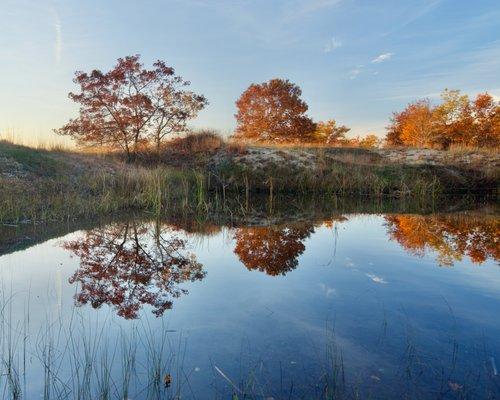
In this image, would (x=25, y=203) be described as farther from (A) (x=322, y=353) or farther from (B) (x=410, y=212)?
(B) (x=410, y=212)

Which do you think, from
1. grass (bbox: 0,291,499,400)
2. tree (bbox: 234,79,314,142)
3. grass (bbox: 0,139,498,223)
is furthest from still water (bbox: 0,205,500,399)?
tree (bbox: 234,79,314,142)

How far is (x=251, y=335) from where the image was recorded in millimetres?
3197

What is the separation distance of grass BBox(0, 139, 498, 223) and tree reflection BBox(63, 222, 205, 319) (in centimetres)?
281

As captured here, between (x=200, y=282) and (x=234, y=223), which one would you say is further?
(x=234, y=223)

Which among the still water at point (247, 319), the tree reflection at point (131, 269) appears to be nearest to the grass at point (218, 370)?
the still water at point (247, 319)

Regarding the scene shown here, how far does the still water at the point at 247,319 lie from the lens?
251 cm

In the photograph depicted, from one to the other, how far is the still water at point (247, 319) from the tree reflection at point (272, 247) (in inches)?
1.9

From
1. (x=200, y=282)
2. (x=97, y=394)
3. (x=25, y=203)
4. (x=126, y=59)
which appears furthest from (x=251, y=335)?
(x=126, y=59)

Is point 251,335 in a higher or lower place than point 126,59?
lower

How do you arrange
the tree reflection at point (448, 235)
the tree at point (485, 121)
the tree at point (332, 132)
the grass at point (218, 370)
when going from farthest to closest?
the tree at point (332, 132) < the tree at point (485, 121) < the tree reflection at point (448, 235) < the grass at point (218, 370)

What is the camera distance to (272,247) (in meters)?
6.60

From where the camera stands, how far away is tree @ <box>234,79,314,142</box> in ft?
126

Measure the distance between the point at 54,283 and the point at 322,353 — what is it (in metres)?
3.21

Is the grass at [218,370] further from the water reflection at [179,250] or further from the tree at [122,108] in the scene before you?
the tree at [122,108]
